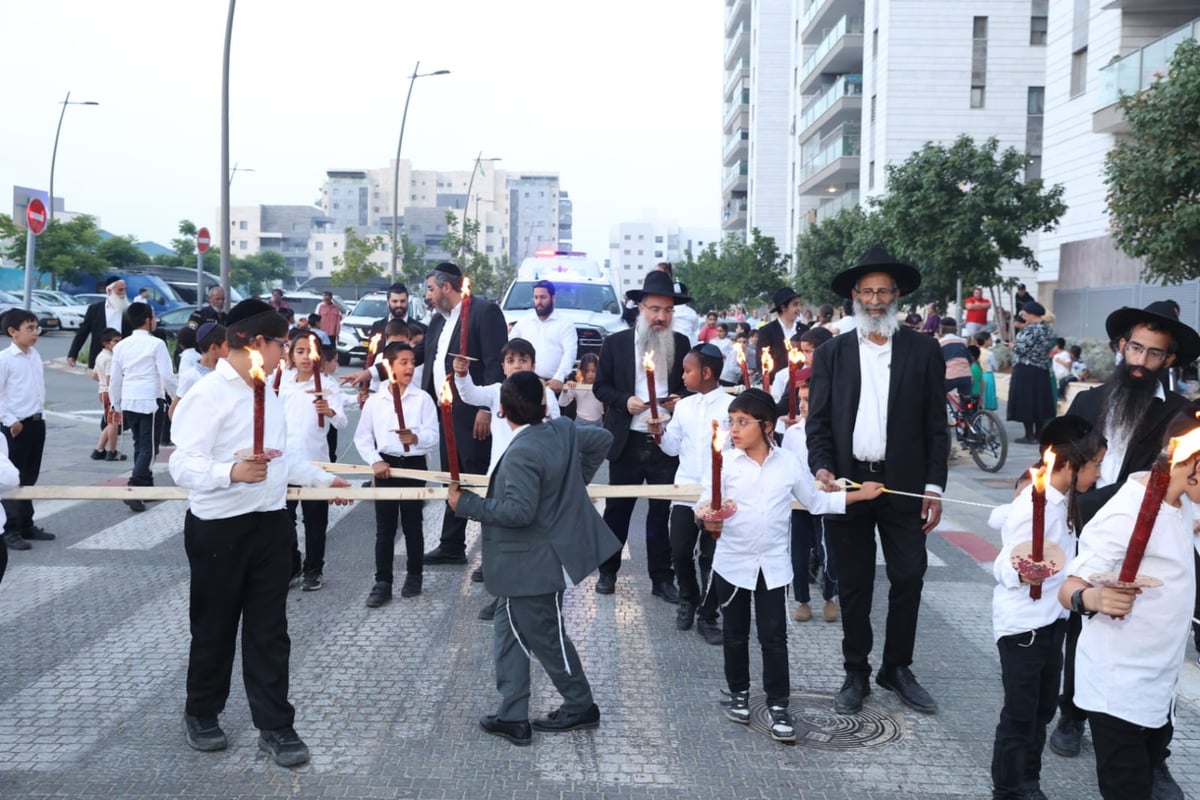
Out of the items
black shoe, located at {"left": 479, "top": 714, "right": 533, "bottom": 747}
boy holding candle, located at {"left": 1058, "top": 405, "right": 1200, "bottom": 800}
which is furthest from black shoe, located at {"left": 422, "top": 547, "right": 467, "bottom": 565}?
boy holding candle, located at {"left": 1058, "top": 405, "right": 1200, "bottom": 800}

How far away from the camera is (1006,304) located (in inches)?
1462

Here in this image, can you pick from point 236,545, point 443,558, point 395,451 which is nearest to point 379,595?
point 395,451

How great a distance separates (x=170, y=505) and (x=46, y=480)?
1.93 m

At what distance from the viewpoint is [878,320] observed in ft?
18.3

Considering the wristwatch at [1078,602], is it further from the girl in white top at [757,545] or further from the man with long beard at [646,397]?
the man with long beard at [646,397]

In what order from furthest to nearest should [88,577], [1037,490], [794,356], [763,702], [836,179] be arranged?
1. [836,179]
2. [88,577]
3. [794,356]
4. [763,702]
5. [1037,490]

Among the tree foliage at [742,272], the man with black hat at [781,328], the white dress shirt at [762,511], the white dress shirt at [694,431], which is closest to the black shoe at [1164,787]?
the white dress shirt at [762,511]

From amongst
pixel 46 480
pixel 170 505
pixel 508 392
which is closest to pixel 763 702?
pixel 508 392

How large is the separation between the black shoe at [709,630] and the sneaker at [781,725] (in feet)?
4.43

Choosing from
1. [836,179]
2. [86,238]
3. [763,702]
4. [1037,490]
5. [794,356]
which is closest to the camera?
[1037,490]

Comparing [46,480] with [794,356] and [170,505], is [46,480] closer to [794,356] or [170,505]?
[170,505]

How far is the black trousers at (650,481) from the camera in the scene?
7.31m

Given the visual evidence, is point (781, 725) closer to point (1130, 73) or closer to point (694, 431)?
point (694, 431)

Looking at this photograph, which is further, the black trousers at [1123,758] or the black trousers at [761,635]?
the black trousers at [761,635]
